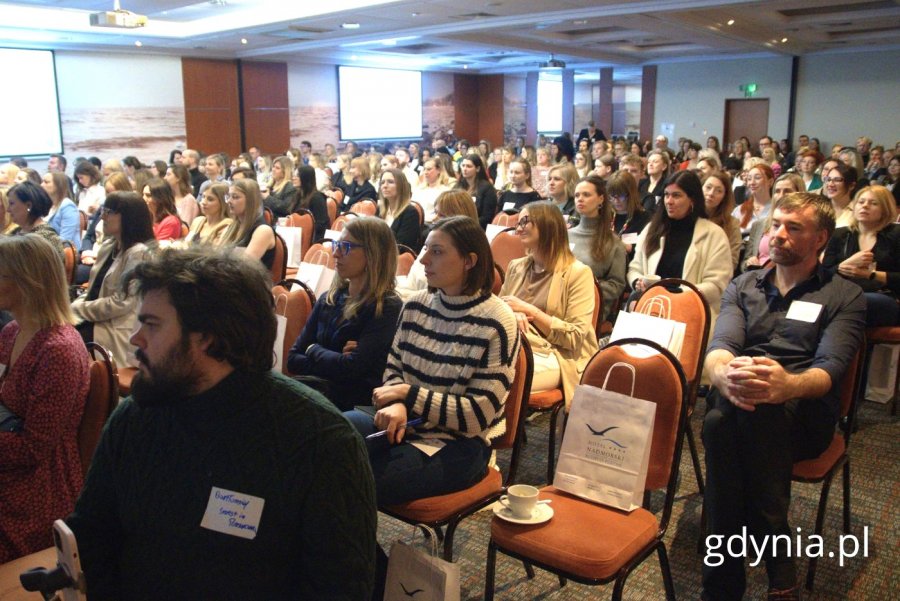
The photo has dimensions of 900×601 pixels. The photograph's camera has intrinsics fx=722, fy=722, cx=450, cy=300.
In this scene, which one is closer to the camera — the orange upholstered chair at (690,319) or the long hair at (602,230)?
the orange upholstered chair at (690,319)

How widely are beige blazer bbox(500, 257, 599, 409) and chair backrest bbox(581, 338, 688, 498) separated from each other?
0.76 meters

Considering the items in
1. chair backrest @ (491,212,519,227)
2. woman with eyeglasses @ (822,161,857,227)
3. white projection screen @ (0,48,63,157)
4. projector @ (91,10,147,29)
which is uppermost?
projector @ (91,10,147,29)

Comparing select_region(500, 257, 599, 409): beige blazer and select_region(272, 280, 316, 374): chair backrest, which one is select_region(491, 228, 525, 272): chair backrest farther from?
select_region(272, 280, 316, 374): chair backrest

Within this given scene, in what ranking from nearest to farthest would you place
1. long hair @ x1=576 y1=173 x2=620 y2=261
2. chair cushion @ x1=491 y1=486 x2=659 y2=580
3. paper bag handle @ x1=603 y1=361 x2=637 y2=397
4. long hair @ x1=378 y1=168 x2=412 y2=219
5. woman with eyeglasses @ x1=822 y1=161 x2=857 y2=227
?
chair cushion @ x1=491 y1=486 x2=659 y2=580 < paper bag handle @ x1=603 y1=361 x2=637 y2=397 < long hair @ x1=576 y1=173 x2=620 y2=261 < woman with eyeglasses @ x1=822 y1=161 x2=857 y2=227 < long hair @ x1=378 y1=168 x2=412 y2=219

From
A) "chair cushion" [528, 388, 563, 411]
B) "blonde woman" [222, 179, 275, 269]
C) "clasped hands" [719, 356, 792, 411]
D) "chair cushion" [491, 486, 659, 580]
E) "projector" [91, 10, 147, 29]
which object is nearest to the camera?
"chair cushion" [491, 486, 659, 580]

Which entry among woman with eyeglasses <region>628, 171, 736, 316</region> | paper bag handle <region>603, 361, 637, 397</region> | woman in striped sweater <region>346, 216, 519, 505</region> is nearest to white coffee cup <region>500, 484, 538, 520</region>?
woman in striped sweater <region>346, 216, 519, 505</region>

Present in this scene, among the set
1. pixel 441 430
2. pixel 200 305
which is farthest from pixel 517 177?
pixel 200 305

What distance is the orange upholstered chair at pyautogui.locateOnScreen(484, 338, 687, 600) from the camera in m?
1.91

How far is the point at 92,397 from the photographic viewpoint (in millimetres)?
2258

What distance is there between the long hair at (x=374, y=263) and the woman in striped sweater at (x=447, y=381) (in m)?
0.38

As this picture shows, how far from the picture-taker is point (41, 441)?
7.01ft

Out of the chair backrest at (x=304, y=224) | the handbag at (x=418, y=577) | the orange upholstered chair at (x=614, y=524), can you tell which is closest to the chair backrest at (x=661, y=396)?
the orange upholstered chair at (x=614, y=524)

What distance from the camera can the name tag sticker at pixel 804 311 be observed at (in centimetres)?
247

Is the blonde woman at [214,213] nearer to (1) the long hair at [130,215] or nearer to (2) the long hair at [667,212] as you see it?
(1) the long hair at [130,215]
